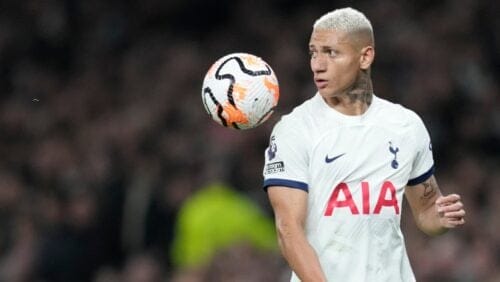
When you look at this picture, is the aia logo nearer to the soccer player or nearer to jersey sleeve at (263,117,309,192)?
the soccer player

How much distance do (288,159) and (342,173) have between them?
263 millimetres

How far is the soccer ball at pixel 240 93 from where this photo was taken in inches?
297

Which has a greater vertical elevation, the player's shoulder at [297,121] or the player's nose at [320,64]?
the player's nose at [320,64]

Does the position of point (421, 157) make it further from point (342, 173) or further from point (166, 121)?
point (166, 121)

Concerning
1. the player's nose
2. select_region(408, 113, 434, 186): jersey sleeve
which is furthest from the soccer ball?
select_region(408, 113, 434, 186): jersey sleeve

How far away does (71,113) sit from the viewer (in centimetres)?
1655

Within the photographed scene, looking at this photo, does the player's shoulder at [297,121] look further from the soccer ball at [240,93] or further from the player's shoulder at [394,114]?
the player's shoulder at [394,114]

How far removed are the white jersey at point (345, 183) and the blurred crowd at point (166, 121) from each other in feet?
14.9

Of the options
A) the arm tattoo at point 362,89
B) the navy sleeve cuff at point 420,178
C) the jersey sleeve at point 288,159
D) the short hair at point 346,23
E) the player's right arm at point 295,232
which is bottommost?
the player's right arm at point 295,232

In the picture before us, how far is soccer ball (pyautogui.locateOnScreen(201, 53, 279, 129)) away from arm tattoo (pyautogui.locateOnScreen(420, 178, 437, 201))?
0.86 meters

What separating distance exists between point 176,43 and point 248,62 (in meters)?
9.94

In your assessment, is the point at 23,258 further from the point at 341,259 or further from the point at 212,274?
the point at 341,259

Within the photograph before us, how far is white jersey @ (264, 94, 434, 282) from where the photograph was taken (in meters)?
7.38

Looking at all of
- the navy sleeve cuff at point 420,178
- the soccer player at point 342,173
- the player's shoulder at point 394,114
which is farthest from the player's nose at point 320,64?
the navy sleeve cuff at point 420,178
